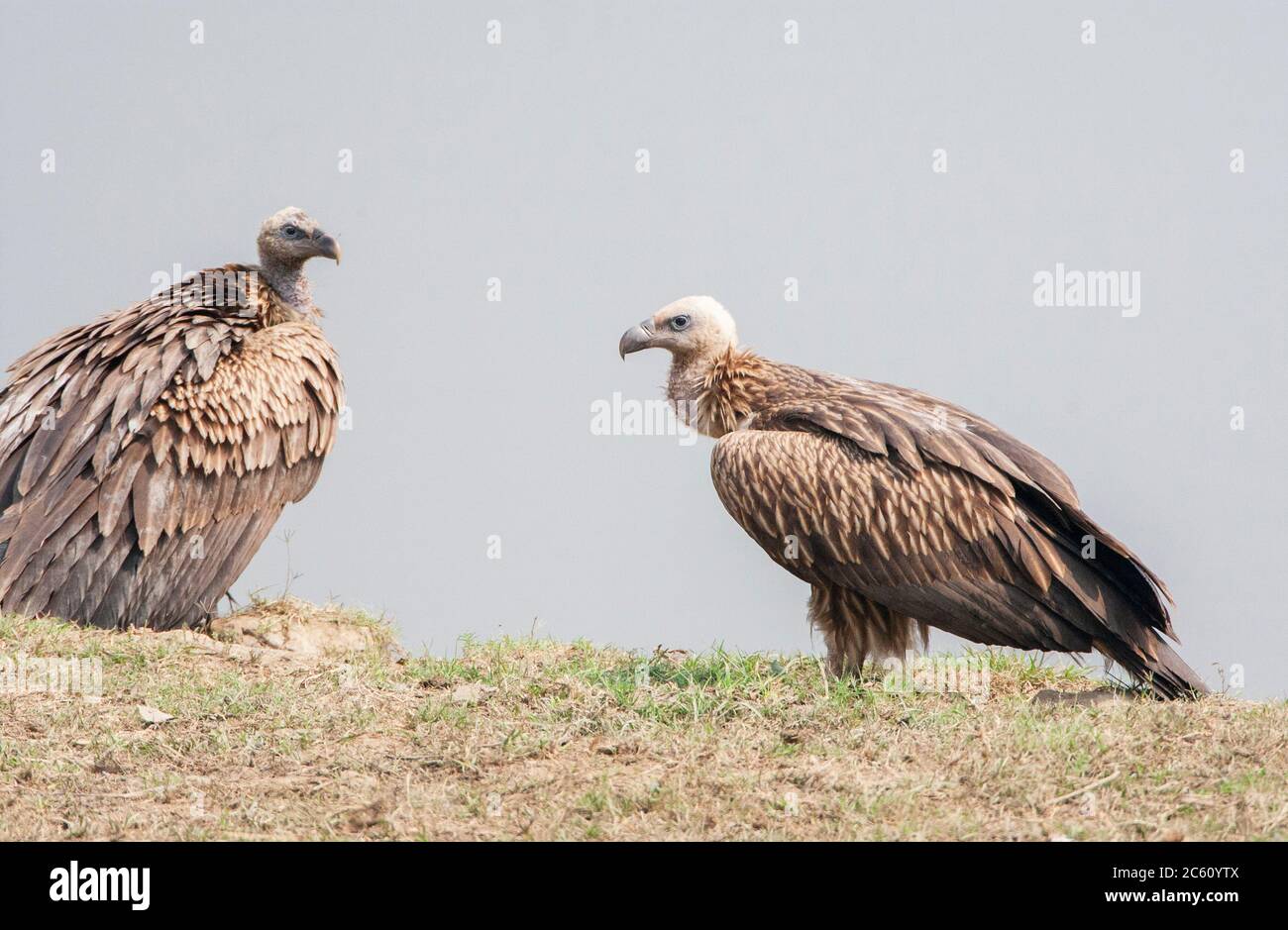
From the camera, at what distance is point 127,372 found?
32.6 feet

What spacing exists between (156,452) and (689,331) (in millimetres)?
3672

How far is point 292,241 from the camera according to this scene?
11.5 m

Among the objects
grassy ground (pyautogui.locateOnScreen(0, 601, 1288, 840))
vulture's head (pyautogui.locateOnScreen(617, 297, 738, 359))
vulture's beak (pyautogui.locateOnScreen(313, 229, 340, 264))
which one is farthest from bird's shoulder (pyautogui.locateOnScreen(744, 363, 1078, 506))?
vulture's beak (pyautogui.locateOnScreen(313, 229, 340, 264))

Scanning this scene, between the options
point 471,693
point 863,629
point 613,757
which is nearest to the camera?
point 613,757

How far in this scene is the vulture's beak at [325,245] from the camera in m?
11.6

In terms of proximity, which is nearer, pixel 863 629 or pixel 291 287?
pixel 863 629

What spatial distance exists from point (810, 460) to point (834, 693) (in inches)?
54.3

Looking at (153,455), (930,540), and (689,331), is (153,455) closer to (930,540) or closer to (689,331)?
(689,331)

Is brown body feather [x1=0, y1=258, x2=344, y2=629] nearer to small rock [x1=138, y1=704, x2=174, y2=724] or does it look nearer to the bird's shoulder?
small rock [x1=138, y1=704, x2=174, y2=724]

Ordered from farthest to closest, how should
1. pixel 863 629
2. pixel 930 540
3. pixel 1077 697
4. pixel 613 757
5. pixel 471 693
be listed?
pixel 863 629
pixel 930 540
pixel 1077 697
pixel 471 693
pixel 613 757

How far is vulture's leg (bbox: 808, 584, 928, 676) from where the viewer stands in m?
8.00

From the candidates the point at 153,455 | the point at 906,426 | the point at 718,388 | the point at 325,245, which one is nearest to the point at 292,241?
the point at 325,245

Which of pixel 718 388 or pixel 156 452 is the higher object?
pixel 718 388
